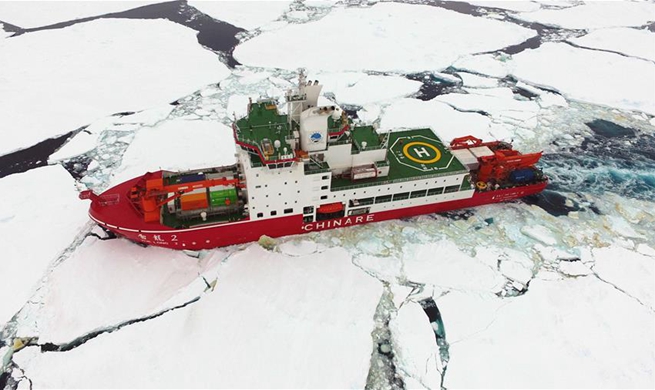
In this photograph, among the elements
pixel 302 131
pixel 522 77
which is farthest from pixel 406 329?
pixel 522 77

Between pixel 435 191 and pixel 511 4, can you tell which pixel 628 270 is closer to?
pixel 435 191

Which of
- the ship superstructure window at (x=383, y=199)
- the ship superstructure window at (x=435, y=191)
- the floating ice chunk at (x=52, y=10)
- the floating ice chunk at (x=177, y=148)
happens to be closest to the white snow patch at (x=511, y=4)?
the ship superstructure window at (x=435, y=191)

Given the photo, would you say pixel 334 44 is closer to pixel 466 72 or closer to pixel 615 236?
pixel 466 72

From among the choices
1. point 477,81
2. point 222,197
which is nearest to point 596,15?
point 477,81

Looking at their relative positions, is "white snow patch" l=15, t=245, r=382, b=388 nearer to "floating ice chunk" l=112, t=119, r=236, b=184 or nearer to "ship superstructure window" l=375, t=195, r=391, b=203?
"ship superstructure window" l=375, t=195, r=391, b=203

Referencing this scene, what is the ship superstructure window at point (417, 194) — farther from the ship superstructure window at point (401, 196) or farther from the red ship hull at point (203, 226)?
the red ship hull at point (203, 226)

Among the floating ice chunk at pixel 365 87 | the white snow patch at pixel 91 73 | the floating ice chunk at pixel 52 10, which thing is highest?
the floating ice chunk at pixel 52 10
